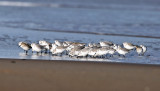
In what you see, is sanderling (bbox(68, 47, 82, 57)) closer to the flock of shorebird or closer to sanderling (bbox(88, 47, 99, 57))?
the flock of shorebird

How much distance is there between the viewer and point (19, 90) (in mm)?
10688

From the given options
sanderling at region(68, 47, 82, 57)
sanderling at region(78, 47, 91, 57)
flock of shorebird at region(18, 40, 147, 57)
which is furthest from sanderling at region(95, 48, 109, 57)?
sanderling at region(68, 47, 82, 57)

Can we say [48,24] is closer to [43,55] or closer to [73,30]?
[73,30]

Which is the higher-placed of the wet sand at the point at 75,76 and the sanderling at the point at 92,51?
the sanderling at the point at 92,51

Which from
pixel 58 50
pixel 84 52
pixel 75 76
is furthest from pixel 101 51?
pixel 75 76

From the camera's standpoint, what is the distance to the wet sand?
36.2 feet

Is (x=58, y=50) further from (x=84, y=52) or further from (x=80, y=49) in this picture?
(x=84, y=52)

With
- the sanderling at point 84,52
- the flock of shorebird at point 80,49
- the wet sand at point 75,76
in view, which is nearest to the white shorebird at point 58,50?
the flock of shorebird at point 80,49

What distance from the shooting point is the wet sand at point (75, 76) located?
11.0 m

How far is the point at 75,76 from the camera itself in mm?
11938

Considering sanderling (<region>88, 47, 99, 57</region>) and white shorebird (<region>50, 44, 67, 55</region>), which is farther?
white shorebird (<region>50, 44, 67, 55</region>)

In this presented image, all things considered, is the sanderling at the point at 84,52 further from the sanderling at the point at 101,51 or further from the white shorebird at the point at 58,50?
the white shorebird at the point at 58,50

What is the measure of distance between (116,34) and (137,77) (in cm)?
1171

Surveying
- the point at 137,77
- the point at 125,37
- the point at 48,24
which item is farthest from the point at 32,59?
the point at 48,24
